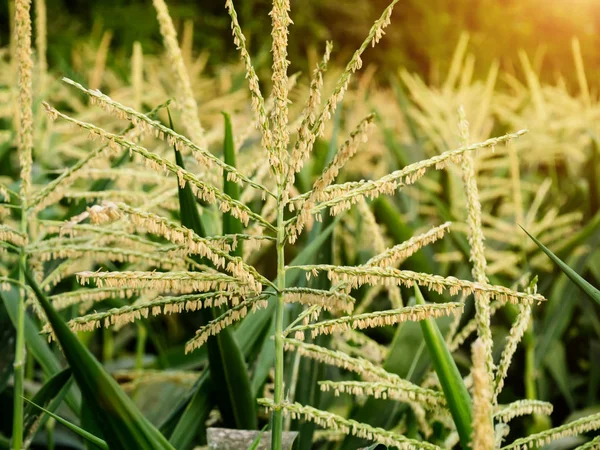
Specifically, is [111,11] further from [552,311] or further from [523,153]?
[552,311]

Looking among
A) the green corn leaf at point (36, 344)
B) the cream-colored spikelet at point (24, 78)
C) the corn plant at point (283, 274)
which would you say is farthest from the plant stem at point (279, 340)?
the green corn leaf at point (36, 344)

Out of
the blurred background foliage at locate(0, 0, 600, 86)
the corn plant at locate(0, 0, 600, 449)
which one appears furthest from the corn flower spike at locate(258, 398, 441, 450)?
the blurred background foliage at locate(0, 0, 600, 86)

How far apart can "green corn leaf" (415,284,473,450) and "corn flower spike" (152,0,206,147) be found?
486 mm

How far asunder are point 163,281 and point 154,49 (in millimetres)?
5848

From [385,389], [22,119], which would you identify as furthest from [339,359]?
[22,119]

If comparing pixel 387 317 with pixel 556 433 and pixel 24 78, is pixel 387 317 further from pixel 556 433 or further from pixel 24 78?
pixel 24 78

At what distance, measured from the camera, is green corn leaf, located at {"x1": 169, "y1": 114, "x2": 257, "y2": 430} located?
0.79m

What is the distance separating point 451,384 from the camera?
0.68m

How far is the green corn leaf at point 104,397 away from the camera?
1.89 ft

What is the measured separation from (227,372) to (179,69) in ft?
1.43

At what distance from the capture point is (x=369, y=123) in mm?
584

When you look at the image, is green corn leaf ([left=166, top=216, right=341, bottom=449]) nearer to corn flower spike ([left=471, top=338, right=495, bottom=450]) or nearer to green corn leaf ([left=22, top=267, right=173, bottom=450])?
green corn leaf ([left=22, top=267, right=173, bottom=450])

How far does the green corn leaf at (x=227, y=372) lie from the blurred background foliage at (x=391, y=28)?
4741 mm

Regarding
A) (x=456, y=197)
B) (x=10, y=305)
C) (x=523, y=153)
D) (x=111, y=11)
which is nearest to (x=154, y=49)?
(x=111, y=11)
